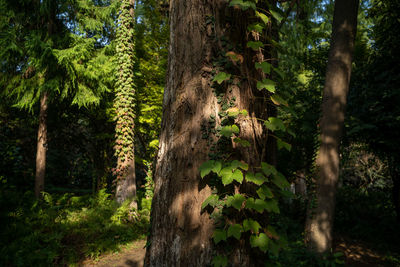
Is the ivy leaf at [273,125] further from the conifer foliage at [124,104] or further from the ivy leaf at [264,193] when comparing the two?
the conifer foliage at [124,104]

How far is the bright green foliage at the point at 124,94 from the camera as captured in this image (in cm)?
802

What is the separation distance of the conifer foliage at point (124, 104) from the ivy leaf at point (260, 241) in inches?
283

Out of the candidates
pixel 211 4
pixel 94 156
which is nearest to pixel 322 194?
pixel 211 4

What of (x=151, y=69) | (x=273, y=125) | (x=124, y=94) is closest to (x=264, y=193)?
(x=273, y=125)

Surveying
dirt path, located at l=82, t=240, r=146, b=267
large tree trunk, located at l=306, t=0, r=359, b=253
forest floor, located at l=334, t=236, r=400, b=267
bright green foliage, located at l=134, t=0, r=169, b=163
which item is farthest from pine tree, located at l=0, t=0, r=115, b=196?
forest floor, located at l=334, t=236, r=400, b=267

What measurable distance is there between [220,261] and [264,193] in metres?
0.46

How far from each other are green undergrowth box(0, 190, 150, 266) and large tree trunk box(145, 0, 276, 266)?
4518mm

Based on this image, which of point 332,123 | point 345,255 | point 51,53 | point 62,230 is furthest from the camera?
point 51,53

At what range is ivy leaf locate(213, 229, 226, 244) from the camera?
1.33m

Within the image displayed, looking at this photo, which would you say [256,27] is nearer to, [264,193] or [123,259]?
[264,193]

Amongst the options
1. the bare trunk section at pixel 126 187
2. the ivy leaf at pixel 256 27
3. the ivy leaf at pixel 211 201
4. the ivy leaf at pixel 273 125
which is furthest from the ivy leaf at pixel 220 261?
the bare trunk section at pixel 126 187

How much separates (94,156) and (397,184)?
13252 mm

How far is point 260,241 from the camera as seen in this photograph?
139 cm

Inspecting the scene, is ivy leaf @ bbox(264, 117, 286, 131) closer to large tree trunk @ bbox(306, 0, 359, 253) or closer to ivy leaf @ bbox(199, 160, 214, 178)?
ivy leaf @ bbox(199, 160, 214, 178)
